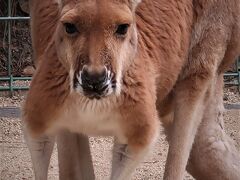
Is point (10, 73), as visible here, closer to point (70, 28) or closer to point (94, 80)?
point (70, 28)

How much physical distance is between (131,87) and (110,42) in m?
0.46

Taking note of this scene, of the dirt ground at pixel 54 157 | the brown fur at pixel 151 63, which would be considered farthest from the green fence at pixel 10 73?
the brown fur at pixel 151 63

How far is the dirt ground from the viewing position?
21.0ft

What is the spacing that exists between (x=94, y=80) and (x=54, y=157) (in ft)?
10.1

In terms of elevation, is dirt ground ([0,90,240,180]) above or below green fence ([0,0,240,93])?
below

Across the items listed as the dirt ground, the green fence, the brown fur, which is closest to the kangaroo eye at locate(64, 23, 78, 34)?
the brown fur

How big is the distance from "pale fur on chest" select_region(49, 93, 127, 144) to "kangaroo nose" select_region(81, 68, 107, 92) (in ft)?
1.00

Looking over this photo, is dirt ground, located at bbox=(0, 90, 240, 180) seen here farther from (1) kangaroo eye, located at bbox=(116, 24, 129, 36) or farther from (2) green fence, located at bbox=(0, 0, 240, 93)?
(1) kangaroo eye, located at bbox=(116, 24, 129, 36)

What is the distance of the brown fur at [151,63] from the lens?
389cm

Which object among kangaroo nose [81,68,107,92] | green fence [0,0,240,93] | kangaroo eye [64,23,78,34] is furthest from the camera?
green fence [0,0,240,93]

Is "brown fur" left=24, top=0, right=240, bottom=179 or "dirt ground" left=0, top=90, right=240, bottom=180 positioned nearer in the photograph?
"brown fur" left=24, top=0, right=240, bottom=179

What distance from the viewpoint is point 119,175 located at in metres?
4.36

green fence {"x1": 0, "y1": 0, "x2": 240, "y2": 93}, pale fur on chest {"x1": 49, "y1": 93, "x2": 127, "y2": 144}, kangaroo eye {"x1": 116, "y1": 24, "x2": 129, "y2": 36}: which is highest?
kangaroo eye {"x1": 116, "y1": 24, "x2": 129, "y2": 36}

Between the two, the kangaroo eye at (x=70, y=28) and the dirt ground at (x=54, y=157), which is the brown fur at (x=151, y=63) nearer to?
the kangaroo eye at (x=70, y=28)
